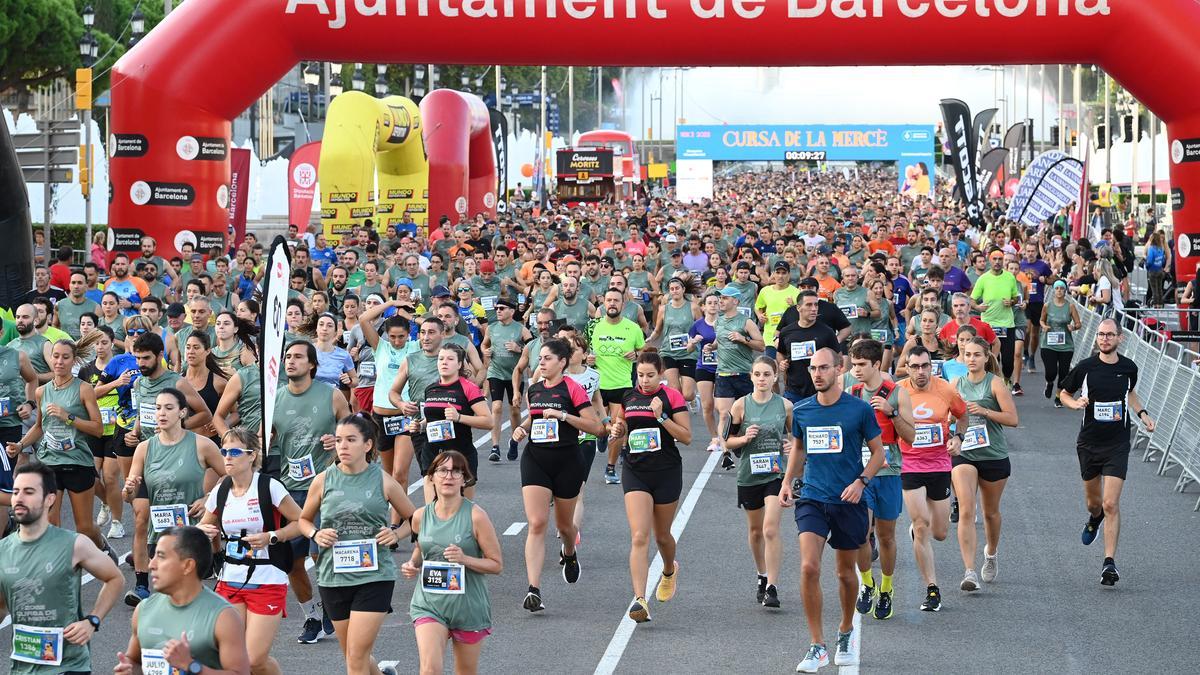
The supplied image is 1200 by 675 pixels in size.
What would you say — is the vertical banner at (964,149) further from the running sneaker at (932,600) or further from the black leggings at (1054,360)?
the running sneaker at (932,600)

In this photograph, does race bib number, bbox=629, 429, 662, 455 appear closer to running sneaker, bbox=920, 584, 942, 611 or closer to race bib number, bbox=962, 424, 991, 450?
running sneaker, bbox=920, 584, 942, 611

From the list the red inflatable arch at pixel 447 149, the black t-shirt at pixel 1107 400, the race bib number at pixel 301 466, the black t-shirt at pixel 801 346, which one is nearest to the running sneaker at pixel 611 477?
the black t-shirt at pixel 801 346

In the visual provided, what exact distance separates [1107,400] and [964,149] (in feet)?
→ 89.2

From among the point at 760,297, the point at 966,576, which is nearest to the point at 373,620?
the point at 966,576

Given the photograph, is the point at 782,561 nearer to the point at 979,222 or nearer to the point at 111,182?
the point at 111,182

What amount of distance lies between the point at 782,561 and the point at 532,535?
2.36 m

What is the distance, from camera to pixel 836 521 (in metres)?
9.43

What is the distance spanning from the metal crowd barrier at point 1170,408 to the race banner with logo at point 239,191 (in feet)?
49.5

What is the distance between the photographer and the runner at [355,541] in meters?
7.96

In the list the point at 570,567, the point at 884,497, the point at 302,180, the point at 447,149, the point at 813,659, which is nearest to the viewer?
the point at 813,659

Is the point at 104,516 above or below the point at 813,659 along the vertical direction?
above

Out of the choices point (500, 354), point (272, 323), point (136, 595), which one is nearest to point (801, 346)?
point (500, 354)

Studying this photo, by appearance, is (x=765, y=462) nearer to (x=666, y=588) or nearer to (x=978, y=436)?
(x=666, y=588)

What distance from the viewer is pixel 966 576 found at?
11.2 meters
